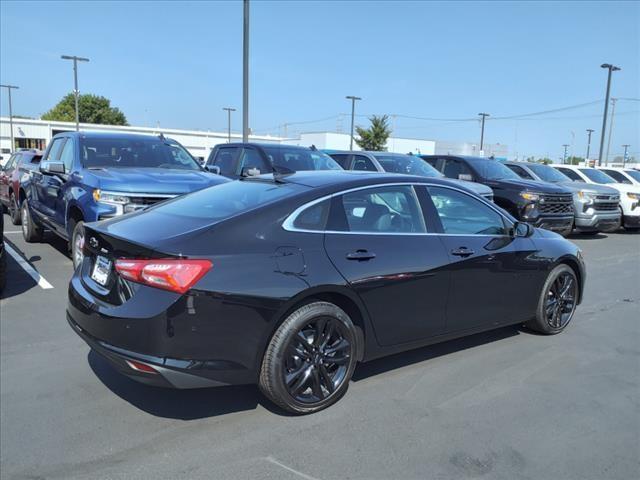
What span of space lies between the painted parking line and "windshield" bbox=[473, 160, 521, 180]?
9.38m

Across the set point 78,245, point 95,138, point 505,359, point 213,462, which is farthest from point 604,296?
point 95,138

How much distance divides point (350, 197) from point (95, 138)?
534 cm

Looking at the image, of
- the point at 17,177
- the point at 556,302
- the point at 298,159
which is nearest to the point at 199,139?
the point at 17,177

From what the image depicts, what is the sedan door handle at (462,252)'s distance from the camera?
4176mm

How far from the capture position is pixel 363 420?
11.1 ft

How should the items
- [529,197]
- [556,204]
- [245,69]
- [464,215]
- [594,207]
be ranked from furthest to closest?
[245,69]
[594,207]
[556,204]
[529,197]
[464,215]

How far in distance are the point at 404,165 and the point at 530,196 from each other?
2756 millimetres

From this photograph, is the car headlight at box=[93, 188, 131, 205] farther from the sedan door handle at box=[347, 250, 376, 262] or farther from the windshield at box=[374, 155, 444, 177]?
the windshield at box=[374, 155, 444, 177]

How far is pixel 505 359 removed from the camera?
455cm

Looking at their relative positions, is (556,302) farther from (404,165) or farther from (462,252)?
(404,165)

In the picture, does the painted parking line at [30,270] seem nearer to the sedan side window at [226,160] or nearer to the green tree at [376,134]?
the sedan side window at [226,160]

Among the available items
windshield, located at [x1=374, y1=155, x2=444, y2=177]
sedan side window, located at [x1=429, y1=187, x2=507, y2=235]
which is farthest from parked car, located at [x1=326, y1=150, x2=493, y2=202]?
sedan side window, located at [x1=429, y1=187, x2=507, y2=235]

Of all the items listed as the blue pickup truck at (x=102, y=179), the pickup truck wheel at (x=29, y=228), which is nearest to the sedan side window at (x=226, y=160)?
the blue pickup truck at (x=102, y=179)

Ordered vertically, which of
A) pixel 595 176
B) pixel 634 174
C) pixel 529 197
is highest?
pixel 634 174
